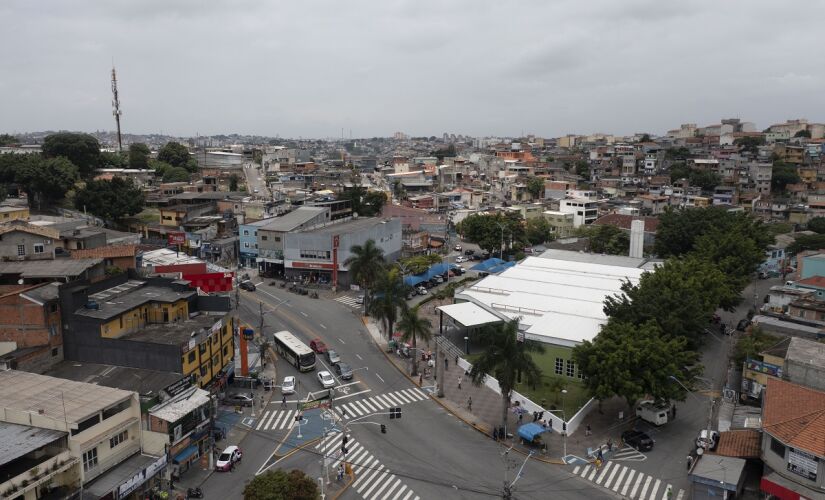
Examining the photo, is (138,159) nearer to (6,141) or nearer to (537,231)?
(6,141)

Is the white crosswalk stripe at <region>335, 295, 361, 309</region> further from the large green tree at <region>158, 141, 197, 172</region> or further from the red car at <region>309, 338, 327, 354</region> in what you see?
the large green tree at <region>158, 141, 197, 172</region>

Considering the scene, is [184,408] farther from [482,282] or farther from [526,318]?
[482,282]

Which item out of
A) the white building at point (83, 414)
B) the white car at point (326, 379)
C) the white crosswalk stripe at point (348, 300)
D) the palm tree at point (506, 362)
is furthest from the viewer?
the white crosswalk stripe at point (348, 300)

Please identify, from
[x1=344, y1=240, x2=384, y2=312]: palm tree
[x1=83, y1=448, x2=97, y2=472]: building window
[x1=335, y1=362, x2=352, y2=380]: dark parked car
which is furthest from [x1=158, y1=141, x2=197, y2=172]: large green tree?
[x1=83, y1=448, x2=97, y2=472]: building window

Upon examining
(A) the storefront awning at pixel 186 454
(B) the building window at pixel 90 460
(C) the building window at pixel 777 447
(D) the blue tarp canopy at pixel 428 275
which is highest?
(C) the building window at pixel 777 447

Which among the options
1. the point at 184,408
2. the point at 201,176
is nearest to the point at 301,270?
the point at 184,408

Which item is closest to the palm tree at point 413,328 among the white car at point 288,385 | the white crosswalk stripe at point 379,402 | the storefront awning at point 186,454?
the white crosswalk stripe at point 379,402

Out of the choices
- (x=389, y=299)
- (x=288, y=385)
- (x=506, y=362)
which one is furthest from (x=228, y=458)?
(x=389, y=299)

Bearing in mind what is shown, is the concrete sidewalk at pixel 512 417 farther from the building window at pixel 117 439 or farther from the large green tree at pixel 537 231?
the large green tree at pixel 537 231
